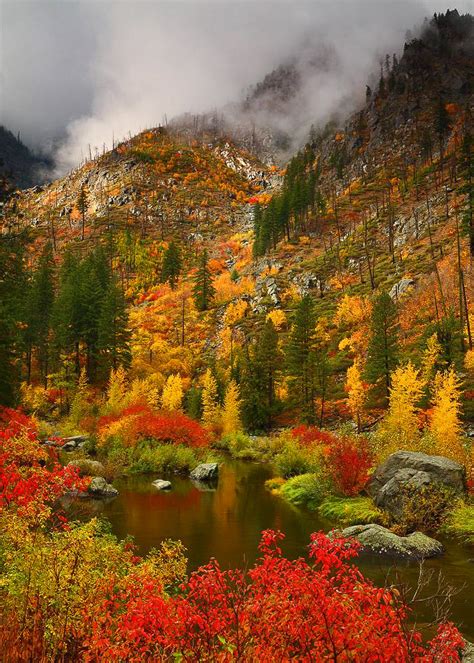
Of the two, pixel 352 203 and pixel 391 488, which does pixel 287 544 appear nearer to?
pixel 391 488

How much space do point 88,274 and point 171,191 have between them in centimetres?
10861

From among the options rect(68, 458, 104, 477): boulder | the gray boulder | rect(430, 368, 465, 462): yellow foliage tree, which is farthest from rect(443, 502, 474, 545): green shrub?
rect(68, 458, 104, 477): boulder

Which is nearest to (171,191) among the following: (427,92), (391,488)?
(427,92)

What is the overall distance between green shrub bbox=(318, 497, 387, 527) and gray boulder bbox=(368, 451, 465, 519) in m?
0.54

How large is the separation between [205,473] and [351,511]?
496 inches

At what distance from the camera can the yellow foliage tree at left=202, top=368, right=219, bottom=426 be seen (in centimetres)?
4928

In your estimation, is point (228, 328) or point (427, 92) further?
point (427, 92)

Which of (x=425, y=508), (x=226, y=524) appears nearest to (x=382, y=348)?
(x=425, y=508)

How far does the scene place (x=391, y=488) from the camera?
66.2 feet

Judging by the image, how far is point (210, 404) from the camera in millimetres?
50250

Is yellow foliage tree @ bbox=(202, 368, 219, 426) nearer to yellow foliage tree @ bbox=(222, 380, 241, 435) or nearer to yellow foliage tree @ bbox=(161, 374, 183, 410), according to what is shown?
yellow foliage tree @ bbox=(222, 380, 241, 435)

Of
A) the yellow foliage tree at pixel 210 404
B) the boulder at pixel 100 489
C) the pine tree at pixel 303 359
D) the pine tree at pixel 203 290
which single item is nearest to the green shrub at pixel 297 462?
the boulder at pixel 100 489

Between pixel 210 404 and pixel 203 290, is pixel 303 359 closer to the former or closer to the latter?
pixel 210 404

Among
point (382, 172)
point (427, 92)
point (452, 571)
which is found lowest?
point (452, 571)
